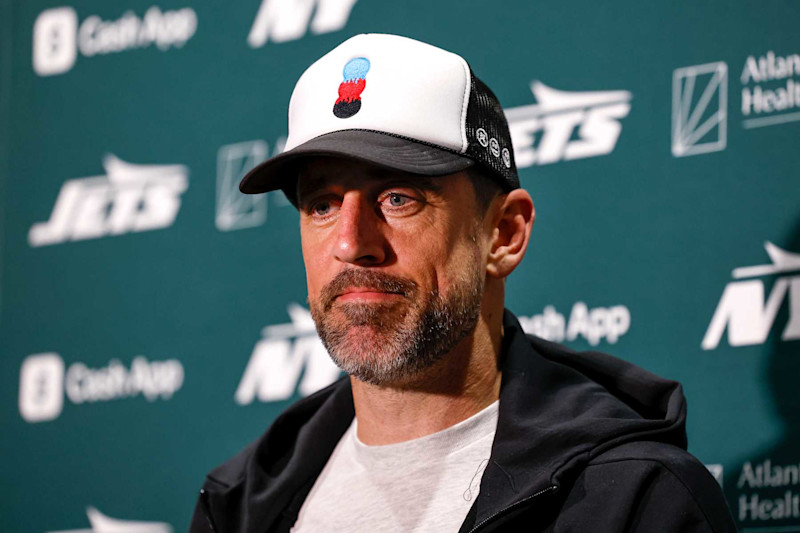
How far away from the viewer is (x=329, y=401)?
1.57 metres

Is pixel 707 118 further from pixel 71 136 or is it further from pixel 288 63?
pixel 71 136

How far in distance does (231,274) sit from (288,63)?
441 millimetres

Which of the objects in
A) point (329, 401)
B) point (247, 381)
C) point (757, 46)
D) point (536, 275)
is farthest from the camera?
point (247, 381)

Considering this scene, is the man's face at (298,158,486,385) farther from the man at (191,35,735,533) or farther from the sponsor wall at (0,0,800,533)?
Answer: the sponsor wall at (0,0,800,533)

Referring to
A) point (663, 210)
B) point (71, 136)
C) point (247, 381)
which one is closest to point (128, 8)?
point (71, 136)

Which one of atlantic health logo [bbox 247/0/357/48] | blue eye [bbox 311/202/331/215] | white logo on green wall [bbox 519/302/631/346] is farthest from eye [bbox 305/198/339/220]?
atlantic health logo [bbox 247/0/357/48]

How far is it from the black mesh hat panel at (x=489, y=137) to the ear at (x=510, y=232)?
22 mm

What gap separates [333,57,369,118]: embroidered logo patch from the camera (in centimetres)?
133

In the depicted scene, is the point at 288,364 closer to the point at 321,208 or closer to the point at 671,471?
the point at 321,208

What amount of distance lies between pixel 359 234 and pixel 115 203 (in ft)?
3.77

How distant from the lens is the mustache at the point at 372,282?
1.28 metres

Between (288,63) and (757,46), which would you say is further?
(288,63)

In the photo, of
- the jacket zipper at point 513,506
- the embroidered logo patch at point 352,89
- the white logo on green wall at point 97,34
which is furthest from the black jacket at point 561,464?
the white logo on green wall at point 97,34

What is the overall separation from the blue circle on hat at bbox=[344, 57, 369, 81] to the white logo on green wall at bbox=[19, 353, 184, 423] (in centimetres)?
98
